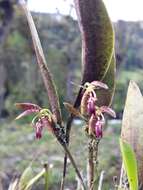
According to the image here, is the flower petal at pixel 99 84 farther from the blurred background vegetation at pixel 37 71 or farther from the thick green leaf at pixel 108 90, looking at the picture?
the blurred background vegetation at pixel 37 71

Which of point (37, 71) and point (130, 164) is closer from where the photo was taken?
point (130, 164)

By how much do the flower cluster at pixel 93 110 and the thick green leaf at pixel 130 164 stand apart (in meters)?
0.03

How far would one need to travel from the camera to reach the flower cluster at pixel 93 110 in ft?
1.69

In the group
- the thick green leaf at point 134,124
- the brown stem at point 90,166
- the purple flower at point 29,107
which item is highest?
the purple flower at point 29,107

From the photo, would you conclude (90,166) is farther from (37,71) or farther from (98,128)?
(37,71)

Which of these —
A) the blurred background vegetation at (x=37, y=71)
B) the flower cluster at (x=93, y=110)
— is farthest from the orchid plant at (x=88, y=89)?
the blurred background vegetation at (x=37, y=71)

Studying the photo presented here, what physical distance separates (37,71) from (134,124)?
21.9 ft

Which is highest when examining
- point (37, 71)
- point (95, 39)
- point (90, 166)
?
point (95, 39)

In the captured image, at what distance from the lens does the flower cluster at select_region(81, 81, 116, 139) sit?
514mm

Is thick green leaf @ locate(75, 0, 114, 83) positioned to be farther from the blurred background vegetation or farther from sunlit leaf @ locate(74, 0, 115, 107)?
the blurred background vegetation

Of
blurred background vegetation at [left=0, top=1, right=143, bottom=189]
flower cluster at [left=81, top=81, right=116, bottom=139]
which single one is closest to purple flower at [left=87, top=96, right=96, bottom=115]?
flower cluster at [left=81, top=81, right=116, bottom=139]

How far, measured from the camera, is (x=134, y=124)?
1.83 ft

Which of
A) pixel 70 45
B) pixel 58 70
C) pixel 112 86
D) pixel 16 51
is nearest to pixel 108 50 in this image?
pixel 112 86

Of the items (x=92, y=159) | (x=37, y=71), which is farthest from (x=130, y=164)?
(x=37, y=71)
